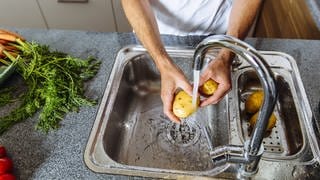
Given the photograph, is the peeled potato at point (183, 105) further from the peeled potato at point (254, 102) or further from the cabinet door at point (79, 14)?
the cabinet door at point (79, 14)

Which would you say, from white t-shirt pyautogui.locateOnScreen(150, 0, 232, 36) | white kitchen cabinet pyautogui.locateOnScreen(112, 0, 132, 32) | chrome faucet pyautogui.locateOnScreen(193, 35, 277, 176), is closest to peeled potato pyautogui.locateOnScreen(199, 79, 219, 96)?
chrome faucet pyautogui.locateOnScreen(193, 35, 277, 176)

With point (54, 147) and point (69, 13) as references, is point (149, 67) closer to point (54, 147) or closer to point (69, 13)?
point (54, 147)

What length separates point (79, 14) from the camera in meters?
2.11

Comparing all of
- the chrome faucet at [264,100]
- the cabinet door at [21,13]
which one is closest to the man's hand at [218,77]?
the chrome faucet at [264,100]

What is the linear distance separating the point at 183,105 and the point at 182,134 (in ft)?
0.61

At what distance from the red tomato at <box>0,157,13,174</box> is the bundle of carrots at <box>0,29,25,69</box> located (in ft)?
1.10

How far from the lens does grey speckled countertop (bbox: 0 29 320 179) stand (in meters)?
0.72

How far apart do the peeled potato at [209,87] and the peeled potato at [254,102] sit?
0.50 feet

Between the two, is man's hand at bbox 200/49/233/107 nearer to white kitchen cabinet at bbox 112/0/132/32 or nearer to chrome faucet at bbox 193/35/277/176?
chrome faucet at bbox 193/35/277/176

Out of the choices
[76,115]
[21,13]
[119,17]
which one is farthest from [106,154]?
Answer: [21,13]

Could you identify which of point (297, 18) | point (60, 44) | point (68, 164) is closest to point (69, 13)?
point (60, 44)

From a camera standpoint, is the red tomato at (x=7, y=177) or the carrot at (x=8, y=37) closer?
the red tomato at (x=7, y=177)

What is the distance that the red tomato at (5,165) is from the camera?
67 centimetres

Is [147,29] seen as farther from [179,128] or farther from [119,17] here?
[119,17]
